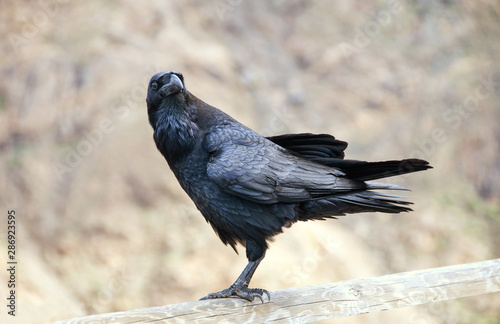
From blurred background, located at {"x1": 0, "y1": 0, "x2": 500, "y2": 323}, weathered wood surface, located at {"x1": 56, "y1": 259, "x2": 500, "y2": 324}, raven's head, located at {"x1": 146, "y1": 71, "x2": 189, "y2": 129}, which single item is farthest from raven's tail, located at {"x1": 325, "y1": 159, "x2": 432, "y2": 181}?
blurred background, located at {"x1": 0, "y1": 0, "x2": 500, "y2": 323}

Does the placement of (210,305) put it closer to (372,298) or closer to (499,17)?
(372,298)

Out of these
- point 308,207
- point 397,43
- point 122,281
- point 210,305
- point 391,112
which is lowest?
point 210,305

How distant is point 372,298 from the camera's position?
254 cm

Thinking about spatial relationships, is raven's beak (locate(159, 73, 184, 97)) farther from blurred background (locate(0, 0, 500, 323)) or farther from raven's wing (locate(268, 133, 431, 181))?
blurred background (locate(0, 0, 500, 323))

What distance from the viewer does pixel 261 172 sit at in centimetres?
246

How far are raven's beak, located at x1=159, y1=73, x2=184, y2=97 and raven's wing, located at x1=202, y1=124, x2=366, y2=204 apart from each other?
11.4 inches

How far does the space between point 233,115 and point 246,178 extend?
13.6 feet

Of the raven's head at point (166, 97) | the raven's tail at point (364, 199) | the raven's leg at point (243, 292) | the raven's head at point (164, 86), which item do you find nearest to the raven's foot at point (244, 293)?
the raven's leg at point (243, 292)

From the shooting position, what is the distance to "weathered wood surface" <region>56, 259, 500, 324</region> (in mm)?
2209

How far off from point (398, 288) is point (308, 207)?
641mm

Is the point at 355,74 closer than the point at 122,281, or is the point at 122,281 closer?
the point at 122,281

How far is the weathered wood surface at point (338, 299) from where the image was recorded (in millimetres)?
2209

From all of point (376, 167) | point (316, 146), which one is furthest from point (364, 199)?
point (316, 146)

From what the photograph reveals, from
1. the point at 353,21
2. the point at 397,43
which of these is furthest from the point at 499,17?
the point at 353,21
